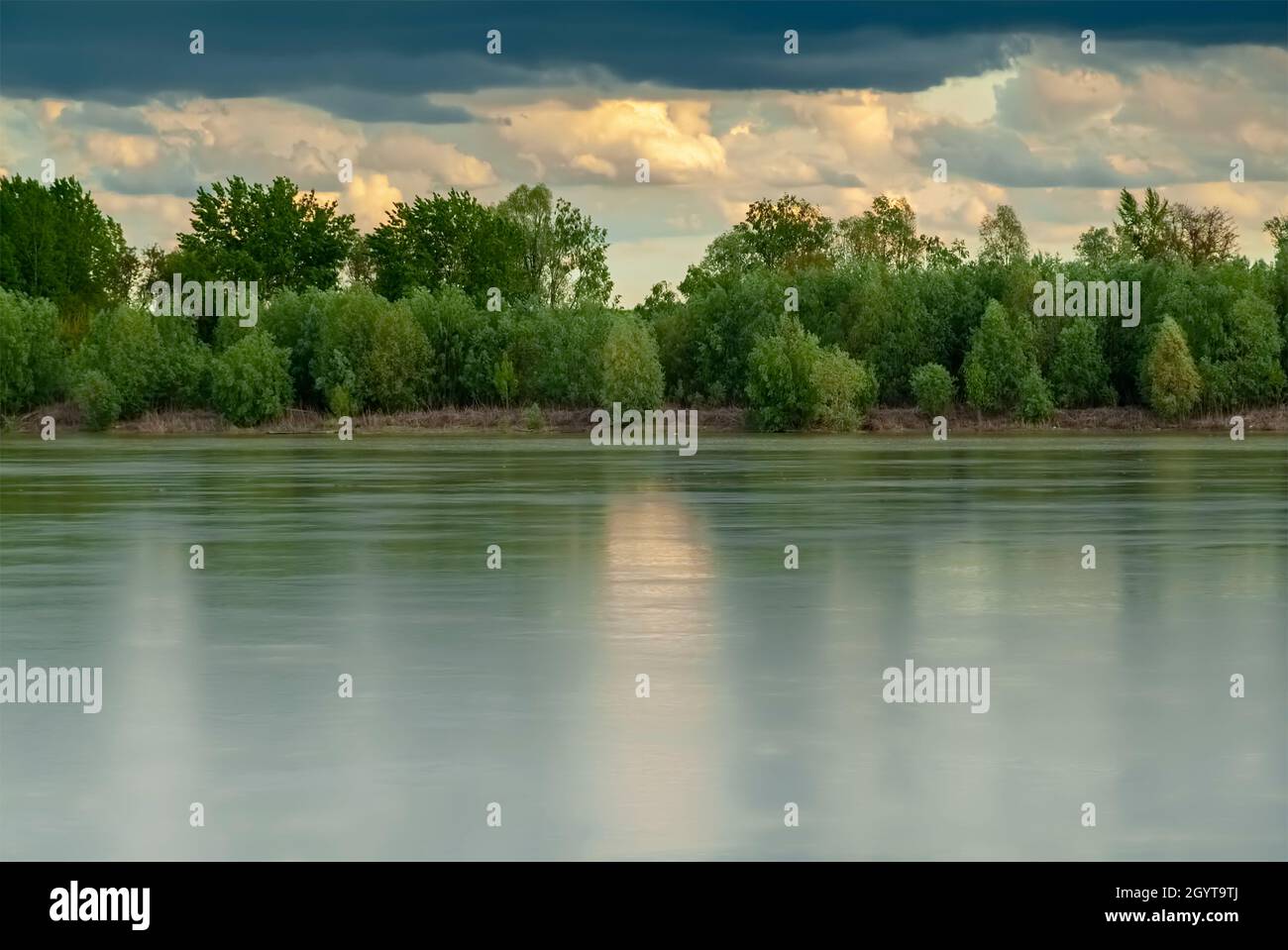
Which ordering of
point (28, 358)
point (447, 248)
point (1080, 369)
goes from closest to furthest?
point (1080, 369) → point (28, 358) → point (447, 248)

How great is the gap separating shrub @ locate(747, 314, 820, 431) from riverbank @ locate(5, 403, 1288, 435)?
489 centimetres

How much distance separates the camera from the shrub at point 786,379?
94.3 meters

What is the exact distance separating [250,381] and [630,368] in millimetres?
18942

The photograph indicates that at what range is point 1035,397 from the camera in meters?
98.6

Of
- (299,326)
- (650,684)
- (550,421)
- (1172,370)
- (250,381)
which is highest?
(299,326)

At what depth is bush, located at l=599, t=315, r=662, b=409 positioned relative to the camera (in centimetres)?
10056

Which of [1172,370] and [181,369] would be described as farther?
[181,369]

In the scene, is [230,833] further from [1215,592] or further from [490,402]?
[490,402]

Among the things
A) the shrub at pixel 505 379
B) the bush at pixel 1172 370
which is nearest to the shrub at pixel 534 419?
the shrub at pixel 505 379

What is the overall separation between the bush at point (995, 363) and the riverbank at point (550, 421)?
5.40ft

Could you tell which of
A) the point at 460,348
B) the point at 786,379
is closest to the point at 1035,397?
the point at 786,379

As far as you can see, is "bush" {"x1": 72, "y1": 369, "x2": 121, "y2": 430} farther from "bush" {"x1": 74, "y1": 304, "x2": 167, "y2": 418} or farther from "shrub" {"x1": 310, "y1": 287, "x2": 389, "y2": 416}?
"shrub" {"x1": 310, "y1": 287, "x2": 389, "y2": 416}

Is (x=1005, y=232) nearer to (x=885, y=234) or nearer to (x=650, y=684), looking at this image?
(x=885, y=234)

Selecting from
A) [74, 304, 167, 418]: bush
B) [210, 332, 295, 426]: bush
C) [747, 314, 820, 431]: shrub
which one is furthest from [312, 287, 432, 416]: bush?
[747, 314, 820, 431]: shrub
